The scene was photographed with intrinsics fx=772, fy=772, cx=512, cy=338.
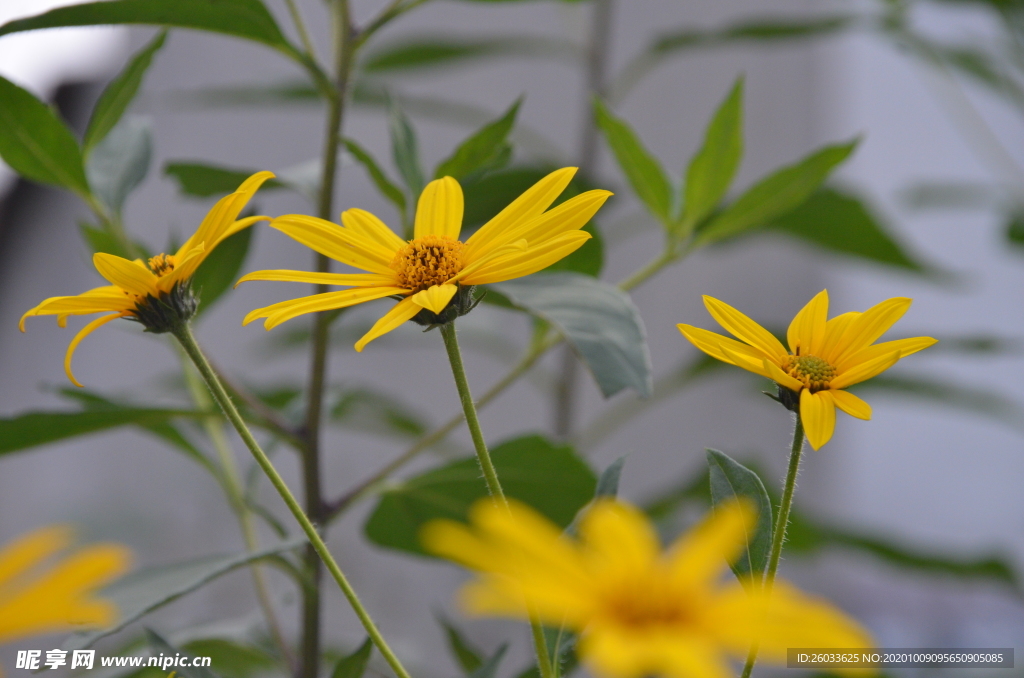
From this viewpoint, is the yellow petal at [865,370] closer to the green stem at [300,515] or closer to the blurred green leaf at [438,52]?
the green stem at [300,515]

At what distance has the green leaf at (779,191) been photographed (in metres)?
0.25

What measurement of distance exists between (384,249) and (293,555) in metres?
0.14

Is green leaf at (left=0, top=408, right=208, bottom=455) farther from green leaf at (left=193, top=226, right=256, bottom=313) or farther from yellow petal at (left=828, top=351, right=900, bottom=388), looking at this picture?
yellow petal at (left=828, top=351, right=900, bottom=388)

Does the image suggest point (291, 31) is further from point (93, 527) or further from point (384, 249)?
point (384, 249)

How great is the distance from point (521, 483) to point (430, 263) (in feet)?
0.49

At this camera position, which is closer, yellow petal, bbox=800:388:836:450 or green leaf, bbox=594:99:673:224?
yellow petal, bbox=800:388:836:450

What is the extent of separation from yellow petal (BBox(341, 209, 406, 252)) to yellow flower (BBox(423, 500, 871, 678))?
90 mm

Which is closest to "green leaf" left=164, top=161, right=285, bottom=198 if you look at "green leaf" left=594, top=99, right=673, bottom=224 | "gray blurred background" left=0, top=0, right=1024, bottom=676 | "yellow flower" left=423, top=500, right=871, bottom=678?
"green leaf" left=594, top=99, right=673, bottom=224

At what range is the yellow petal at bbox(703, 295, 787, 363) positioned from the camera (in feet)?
0.48

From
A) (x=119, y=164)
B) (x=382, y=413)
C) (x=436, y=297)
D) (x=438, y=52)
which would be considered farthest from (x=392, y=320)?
(x=438, y=52)

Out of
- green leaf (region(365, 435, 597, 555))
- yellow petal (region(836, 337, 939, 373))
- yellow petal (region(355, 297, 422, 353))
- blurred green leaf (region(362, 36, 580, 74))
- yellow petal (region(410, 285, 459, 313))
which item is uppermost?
blurred green leaf (region(362, 36, 580, 74))

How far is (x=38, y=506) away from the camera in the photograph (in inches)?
51.7

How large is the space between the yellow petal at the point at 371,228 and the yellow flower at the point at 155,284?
0.07 ft

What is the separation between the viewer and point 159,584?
8.5 inches
